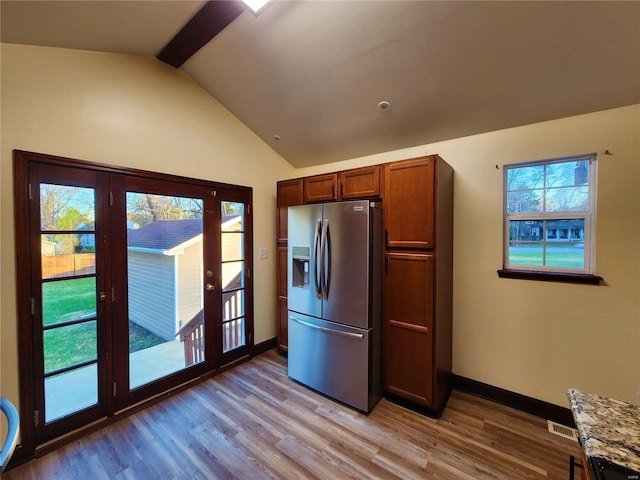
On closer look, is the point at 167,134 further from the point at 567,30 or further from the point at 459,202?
the point at 567,30

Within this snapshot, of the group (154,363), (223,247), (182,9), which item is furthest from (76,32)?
(154,363)

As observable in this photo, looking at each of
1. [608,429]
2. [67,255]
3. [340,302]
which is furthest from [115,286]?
[608,429]

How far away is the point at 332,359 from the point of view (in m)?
2.48

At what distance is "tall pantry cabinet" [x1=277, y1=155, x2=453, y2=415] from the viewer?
219cm

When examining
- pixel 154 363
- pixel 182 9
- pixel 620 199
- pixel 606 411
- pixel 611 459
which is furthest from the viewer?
pixel 154 363

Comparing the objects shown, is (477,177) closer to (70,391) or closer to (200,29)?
(200,29)

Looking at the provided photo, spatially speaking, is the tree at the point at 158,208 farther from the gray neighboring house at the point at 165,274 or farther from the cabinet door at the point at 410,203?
the cabinet door at the point at 410,203

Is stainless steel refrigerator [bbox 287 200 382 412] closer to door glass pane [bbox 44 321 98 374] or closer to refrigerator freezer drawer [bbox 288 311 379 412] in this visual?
refrigerator freezer drawer [bbox 288 311 379 412]

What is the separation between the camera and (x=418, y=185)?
7.32 ft

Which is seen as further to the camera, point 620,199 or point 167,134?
point 167,134

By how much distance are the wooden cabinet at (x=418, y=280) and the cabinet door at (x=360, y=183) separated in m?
0.12

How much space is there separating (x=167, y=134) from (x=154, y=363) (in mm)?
→ 2210

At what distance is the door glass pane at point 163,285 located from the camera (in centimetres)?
237

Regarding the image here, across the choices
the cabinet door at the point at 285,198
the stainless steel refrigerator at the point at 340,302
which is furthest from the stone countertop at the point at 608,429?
the cabinet door at the point at 285,198
